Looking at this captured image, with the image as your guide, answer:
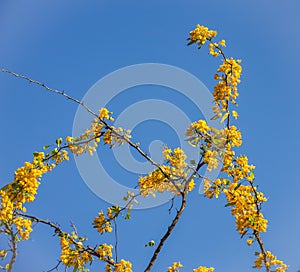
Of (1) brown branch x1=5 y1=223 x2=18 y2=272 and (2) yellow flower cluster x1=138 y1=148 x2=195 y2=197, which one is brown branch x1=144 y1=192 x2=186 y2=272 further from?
(1) brown branch x1=5 y1=223 x2=18 y2=272

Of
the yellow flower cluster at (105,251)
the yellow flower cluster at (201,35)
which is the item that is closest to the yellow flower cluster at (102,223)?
the yellow flower cluster at (105,251)

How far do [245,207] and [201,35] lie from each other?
2392 millimetres

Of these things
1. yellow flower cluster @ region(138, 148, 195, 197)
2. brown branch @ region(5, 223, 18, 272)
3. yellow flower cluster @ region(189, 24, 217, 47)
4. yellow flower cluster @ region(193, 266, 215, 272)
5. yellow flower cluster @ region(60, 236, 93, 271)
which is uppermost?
yellow flower cluster @ region(189, 24, 217, 47)

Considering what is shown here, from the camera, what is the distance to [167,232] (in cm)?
546

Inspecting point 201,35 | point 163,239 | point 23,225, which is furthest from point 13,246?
point 201,35

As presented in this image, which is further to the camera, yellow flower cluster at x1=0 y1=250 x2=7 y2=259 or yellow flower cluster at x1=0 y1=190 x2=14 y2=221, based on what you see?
yellow flower cluster at x1=0 y1=250 x2=7 y2=259

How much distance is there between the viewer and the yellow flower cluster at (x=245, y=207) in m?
5.37

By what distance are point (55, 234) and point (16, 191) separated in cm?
91

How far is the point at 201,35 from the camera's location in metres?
5.89

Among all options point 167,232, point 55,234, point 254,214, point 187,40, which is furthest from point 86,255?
point 187,40

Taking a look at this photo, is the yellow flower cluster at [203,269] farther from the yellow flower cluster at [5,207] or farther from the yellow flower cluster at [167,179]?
the yellow flower cluster at [5,207]

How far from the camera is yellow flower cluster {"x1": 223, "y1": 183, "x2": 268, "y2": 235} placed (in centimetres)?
537

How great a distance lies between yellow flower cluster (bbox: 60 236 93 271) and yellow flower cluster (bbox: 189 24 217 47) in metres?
3.13

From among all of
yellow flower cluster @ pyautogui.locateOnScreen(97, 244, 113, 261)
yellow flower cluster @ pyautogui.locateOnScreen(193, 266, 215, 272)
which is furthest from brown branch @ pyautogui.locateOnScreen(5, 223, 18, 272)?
yellow flower cluster @ pyautogui.locateOnScreen(193, 266, 215, 272)
